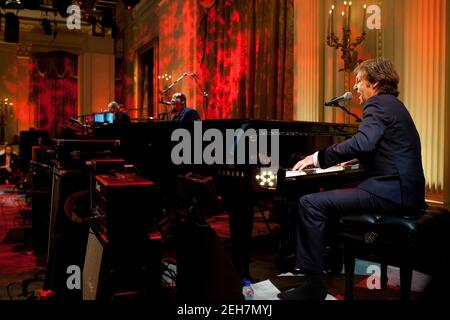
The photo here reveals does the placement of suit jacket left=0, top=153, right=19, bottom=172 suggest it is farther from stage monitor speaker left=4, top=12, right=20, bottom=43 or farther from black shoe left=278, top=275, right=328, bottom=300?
black shoe left=278, top=275, right=328, bottom=300

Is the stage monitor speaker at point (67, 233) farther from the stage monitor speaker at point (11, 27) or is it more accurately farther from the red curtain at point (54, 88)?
the red curtain at point (54, 88)

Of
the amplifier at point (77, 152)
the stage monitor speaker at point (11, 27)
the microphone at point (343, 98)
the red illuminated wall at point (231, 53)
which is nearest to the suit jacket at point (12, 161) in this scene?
the stage monitor speaker at point (11, 27)

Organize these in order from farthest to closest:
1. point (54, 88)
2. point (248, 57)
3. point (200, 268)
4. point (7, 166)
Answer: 1. point (54, 88)
2. point (7, 166)
3. point (248, 57)
4. point (200, 268)

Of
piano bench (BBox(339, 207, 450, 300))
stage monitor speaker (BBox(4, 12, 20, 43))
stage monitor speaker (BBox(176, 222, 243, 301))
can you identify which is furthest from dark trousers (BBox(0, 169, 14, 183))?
piano bench (BBox(339, 207, 450, 300))

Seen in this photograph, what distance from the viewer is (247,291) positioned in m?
2.82

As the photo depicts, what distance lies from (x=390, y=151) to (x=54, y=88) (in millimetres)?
13559

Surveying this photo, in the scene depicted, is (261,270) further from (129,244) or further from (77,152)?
(129,244)

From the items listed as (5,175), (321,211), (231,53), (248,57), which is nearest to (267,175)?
(321,211)

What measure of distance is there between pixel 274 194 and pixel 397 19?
104 inches

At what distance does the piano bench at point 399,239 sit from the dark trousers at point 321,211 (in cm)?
6

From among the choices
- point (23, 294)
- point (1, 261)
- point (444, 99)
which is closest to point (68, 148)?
point (23, 294)

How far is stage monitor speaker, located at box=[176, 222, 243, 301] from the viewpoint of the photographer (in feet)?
7.02

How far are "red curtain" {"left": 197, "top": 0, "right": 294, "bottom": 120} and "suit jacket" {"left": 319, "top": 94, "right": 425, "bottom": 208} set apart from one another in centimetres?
363
